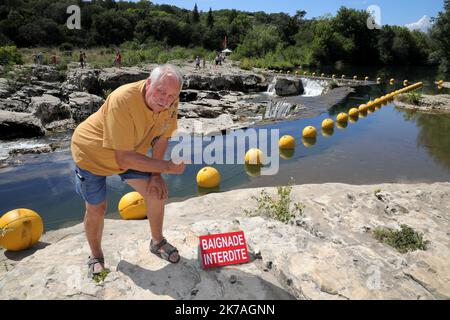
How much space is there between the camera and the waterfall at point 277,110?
Answer: 60.5ft

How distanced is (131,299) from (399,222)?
3.99m

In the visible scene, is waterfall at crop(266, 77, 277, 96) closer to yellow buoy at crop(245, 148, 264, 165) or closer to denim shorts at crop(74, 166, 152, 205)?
yellow buoy at crop(245, 148, 264, 165)

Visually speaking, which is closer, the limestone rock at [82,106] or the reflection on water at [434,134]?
Answer: the reflection on water at [434,134]

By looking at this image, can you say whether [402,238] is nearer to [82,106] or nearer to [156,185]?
[156,185]

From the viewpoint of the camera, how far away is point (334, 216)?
17.2ft

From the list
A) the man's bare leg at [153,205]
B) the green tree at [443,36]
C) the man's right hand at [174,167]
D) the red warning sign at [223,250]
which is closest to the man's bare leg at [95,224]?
the man's bare leg at [153,205]

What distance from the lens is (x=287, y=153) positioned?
11367 millimetres

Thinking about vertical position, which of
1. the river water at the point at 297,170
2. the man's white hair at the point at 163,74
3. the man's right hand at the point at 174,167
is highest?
the man's white hair at the point at 163,74

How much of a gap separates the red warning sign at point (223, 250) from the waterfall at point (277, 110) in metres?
15.1

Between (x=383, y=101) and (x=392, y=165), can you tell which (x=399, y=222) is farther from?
(x=383, y=101)

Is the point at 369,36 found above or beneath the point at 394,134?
above

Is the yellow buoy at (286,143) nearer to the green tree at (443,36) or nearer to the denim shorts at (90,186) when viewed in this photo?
the denim shorts at (90,186)

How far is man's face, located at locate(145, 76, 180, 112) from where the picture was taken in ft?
8.89
